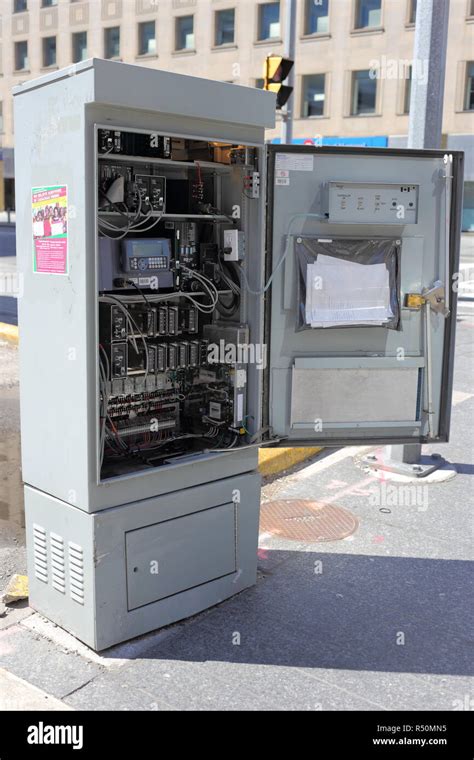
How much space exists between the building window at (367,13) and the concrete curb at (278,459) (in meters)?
25.9

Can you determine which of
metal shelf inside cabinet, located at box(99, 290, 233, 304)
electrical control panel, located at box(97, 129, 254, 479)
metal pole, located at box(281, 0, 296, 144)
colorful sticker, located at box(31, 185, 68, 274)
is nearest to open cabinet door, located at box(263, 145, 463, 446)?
electrical control panel, located at box(97, 129, 254, 479)

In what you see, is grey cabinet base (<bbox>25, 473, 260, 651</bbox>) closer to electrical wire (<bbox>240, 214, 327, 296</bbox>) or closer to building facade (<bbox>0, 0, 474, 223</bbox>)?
electrical wire (<bbox>240, 214, 327, 296</bbox>)

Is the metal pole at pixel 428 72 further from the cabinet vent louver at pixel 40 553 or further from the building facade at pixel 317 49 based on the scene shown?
the building facade at pixel 317 49

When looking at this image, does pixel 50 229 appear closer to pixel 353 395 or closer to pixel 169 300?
pixel 169 300

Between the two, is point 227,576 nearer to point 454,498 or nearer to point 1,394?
point 454,498

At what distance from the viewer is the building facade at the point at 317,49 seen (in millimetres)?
27828

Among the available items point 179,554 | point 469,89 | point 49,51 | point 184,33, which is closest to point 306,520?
point 179,554

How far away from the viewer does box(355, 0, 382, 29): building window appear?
28.4 m

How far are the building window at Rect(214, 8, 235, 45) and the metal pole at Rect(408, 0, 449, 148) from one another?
91.2ft

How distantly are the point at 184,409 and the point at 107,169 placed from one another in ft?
5.11

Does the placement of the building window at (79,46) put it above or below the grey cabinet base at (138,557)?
above

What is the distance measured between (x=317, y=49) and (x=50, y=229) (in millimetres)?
28949

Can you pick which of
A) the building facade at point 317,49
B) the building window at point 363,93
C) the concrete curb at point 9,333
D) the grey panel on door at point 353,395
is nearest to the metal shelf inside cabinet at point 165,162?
the grey panel on door at point 353,395
